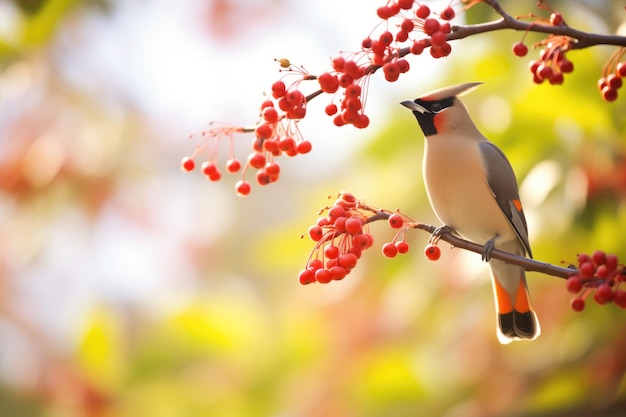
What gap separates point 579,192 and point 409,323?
0.93 metres

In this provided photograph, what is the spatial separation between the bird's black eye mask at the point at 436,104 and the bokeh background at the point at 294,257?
0.57 ft

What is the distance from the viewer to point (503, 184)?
4.88 ft

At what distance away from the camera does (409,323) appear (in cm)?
266

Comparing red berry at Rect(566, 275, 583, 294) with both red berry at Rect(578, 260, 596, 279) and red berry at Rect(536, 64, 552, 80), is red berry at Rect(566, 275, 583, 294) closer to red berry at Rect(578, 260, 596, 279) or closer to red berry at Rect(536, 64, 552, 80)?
red berry at Rect(578, 260, 596, 279)

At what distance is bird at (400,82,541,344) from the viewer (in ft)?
4.72

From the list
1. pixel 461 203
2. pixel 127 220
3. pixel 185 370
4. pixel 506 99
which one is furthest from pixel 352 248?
pixel 127 220

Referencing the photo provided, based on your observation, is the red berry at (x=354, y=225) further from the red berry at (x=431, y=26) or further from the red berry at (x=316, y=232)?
the red berry at (x=431, y=26)

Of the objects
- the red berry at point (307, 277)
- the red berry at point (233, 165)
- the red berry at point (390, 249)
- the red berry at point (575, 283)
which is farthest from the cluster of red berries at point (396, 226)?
the red berry at point (233, 165)

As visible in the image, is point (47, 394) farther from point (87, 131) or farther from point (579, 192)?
point (579, 192)

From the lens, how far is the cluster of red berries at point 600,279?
1.00 m

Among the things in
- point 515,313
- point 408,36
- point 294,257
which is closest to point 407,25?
point 408,36

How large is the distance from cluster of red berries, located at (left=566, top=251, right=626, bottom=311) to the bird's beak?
369mm

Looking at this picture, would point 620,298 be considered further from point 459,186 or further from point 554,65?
point 459,186

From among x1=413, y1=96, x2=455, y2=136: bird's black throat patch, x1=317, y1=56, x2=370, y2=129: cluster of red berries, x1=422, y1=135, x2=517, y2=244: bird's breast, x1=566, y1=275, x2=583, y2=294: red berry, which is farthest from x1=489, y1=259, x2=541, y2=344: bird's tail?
x1=317, y1=56, x2=370, y2=129: cluster of red berries
